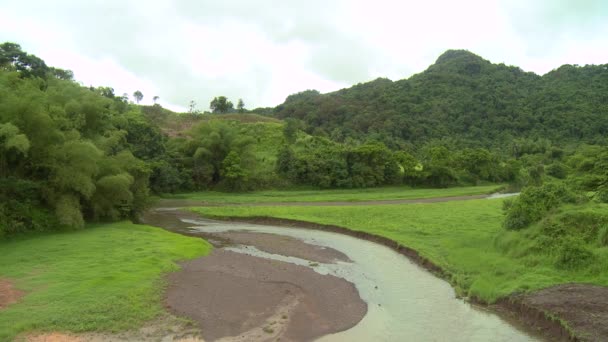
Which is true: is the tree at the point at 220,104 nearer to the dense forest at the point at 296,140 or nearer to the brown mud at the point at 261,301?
the dense forest at the point at 296,140

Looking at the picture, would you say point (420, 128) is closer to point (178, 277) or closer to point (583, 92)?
point (583, 92)

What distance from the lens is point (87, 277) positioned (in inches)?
756

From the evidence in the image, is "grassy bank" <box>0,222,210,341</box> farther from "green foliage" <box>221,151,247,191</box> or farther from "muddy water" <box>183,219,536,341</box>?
"green foliage" <box>221,151,247,191</box>

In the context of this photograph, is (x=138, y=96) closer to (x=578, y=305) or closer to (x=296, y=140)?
(x=296, y=140)

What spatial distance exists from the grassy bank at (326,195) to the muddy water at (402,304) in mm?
24918

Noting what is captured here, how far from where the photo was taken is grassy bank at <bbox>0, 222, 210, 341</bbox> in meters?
14.9

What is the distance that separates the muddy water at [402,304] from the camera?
16.0 m

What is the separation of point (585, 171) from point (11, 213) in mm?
34375

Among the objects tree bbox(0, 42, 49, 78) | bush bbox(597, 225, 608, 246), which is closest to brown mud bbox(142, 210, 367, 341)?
bush bbox(597, 225, 608, 246)

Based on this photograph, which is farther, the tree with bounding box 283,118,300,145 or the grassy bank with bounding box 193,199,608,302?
the tree with bounding box 283,118,300,145

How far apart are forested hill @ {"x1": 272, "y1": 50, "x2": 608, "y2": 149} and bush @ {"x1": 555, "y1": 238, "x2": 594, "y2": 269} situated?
77.5 metres

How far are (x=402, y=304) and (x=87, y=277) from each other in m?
13.6

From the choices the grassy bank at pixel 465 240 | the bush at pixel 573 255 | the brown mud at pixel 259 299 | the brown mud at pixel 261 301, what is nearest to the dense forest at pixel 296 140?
the grassy bank at pixel 465 240

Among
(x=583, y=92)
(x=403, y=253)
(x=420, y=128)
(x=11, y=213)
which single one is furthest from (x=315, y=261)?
(x=583, y=92)
